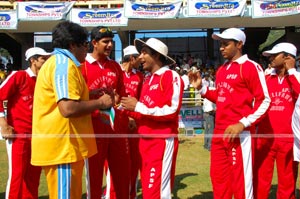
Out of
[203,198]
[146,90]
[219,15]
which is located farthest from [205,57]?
[146,90]

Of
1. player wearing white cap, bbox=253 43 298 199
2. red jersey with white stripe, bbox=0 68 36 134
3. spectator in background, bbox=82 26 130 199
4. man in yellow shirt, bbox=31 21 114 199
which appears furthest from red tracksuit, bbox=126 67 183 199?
red jersey with white stripe, bbox=0 68 36 134

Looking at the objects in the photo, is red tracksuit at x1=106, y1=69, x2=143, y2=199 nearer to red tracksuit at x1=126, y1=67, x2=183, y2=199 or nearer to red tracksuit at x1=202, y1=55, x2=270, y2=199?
red tracksuit at x1=126, y1=67, x2=183, y2=199

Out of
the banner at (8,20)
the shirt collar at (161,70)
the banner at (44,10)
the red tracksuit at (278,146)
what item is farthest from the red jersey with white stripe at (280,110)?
the banner at (8,20)

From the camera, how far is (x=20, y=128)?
5016mm

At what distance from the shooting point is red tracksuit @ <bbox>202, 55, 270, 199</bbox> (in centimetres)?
410

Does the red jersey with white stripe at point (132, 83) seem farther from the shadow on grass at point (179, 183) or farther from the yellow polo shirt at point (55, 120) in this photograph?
the yellow polo shirt at point (55, 120)

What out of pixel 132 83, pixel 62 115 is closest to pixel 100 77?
pixel 62 115

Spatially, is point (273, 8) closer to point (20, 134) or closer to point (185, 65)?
point (185, 65)

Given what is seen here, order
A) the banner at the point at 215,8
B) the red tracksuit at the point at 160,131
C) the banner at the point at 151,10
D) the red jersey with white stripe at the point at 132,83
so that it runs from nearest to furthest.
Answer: the red tracksuit at the point at 160,131 → the red jersey with white stripe at the point at 132,83 → the banner at the point at 215,8 → the banner at the point at 151,10

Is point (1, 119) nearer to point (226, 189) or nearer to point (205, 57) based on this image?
point (226, 189)

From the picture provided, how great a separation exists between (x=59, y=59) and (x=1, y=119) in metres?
2.12

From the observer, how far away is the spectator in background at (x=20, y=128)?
4.88 m

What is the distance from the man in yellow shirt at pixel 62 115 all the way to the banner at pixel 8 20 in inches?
549

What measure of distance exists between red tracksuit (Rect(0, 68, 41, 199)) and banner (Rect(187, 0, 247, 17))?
11.4m
